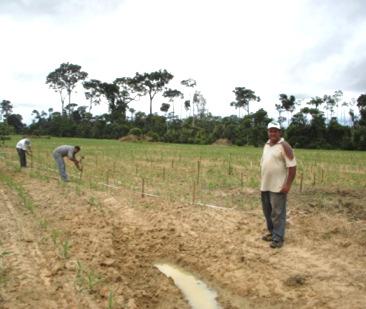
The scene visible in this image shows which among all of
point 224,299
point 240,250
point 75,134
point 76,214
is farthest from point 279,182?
point 75,134

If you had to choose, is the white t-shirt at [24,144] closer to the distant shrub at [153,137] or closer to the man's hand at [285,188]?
the man's hand at [285,188]

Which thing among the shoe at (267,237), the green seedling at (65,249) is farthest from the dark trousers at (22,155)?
the shoe at (267,237)

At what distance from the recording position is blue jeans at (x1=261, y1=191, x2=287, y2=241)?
558 centimetres

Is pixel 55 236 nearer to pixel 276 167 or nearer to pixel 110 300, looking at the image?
pixel 110 300

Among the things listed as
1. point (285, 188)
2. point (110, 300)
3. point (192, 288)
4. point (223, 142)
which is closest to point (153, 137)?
point (223, 142)

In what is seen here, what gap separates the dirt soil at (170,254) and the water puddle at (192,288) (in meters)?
0.10

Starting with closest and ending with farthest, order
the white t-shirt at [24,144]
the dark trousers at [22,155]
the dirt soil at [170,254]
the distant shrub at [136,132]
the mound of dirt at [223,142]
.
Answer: the dirt soil at [170,254] → the white t-shirt at [24,144] → the dark trousers at [22,155] → the mound of dirt at [223,142] → the distant shrub at [136,132]

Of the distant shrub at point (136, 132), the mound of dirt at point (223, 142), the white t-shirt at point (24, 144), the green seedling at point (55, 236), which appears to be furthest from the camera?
the distant shrub at point (136, 132)

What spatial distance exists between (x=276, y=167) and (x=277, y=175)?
0.11 metres

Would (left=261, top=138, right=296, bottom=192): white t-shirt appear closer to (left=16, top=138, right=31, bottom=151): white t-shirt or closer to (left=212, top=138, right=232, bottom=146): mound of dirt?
(left=16, top=138, right=31, bottom=151): white t-shirt

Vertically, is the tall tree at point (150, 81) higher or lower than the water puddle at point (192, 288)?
higher

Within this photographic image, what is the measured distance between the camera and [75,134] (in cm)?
6016

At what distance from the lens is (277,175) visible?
5570 mm

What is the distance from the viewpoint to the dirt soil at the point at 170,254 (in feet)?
14.6
